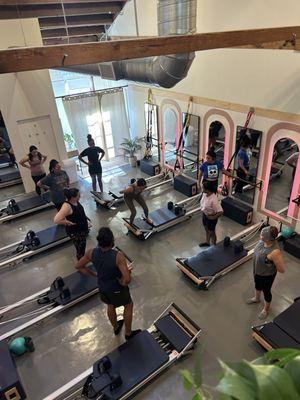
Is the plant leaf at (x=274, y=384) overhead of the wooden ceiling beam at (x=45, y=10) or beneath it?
beneath

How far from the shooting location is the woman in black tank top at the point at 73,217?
14.6 feet

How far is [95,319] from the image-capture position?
440 cm

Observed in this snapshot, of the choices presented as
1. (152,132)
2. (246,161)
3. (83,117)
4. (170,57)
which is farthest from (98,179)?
(170,57)

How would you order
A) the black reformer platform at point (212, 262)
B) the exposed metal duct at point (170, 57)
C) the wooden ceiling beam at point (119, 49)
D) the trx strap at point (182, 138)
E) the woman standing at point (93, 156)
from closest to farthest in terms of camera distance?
the wooden ceiling beam at point (119, 49) < the exposed metal duct at point (170, 57) < the black reformer platform at point (212, 262) < the woman standing at point (93, 156) < the trx strap at point (182, 138)

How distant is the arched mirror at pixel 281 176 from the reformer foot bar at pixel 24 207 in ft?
16.6

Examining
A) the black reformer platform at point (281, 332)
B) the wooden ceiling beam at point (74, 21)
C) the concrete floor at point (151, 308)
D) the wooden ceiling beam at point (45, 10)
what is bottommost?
the concrete floor at point (151, 308)

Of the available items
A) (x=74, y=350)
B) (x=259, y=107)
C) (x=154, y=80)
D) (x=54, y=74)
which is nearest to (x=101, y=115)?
(x=54, y=74)

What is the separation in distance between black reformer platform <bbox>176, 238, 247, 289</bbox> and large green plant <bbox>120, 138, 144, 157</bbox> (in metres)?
5.01

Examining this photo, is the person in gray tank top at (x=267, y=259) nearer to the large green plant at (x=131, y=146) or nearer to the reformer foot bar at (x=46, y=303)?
the reformer foot bar at (x=46, y=303)

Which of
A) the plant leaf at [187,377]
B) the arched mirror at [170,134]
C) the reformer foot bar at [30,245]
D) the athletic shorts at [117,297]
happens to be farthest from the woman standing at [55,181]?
the plant leaf at [187,377]

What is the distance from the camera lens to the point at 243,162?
6250 millimetres

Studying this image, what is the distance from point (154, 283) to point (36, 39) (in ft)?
20.2

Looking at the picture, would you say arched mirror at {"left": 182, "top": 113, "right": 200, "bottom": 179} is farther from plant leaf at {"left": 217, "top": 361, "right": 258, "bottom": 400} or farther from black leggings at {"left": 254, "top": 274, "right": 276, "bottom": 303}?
plant leaf at {"left": 217, "top": 361, "right": 258, "bottom": 400}

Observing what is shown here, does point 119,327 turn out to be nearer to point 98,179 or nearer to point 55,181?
point 55,181
